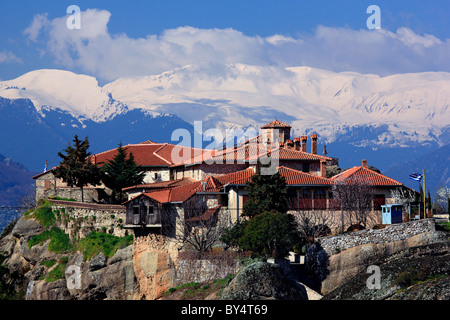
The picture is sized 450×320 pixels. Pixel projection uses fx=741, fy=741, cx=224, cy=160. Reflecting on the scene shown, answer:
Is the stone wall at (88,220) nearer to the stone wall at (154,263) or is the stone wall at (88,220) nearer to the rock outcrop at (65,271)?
the rock outcrop at (65,271)

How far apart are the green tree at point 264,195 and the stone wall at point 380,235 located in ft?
20.6

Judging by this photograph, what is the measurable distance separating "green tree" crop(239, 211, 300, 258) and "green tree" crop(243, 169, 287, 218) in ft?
9.75

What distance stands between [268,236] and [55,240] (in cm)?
2826

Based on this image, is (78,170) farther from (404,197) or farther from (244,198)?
(404,197)

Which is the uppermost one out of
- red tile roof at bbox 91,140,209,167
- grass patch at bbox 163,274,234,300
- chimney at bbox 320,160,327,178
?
red tile roof at bbox 91,140,209,167

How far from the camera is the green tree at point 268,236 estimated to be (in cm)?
5672

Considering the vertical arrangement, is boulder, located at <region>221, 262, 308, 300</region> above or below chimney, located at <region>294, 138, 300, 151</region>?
below

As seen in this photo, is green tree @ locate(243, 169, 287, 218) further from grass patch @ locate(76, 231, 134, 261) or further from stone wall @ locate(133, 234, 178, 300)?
grass patch @ locate(76, 231, 134, 261)

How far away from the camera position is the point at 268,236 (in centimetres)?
5669

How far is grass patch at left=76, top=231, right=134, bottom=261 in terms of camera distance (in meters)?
69.2

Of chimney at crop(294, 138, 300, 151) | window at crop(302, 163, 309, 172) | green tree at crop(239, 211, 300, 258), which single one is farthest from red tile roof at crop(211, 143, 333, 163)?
green tree at crop(239, 211, 300, 258)
